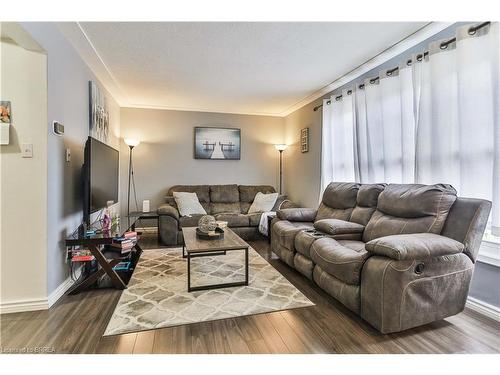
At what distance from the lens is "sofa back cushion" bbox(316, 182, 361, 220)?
3.02 m

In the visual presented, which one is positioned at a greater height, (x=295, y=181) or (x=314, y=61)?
(x=314, y=61)

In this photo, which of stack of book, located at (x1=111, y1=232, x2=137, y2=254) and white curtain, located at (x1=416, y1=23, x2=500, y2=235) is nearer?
white curtain, located at (x1=416, y1=23, x2=500, y2=235)

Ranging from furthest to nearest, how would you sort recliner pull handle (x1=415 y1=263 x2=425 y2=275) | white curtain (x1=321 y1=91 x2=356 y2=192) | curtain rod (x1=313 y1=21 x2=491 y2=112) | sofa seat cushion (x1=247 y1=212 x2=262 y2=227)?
sofa seat cushion (x1=247 y1=212 x2=262 y2=227)
white curtain (x1=321 y1=91 x2=356 y2=192)
curtain rod (x1=313 y1=21 x2=491 y2=112)
recliner pull handle (x1=415 y1=263 x2=425 y2=275)

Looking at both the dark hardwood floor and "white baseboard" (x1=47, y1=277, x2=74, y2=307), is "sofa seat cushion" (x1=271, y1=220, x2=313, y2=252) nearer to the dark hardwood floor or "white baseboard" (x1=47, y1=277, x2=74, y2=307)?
the dark hardwood floor

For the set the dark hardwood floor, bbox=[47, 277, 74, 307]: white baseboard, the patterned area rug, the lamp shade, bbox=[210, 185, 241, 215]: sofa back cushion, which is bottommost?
the dark hardwood floor

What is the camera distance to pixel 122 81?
143 inches

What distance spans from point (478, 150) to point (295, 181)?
10.5 ft

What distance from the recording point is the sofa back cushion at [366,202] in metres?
2.71

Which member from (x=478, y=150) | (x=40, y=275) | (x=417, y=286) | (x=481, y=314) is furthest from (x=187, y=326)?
(x=478, y=150)

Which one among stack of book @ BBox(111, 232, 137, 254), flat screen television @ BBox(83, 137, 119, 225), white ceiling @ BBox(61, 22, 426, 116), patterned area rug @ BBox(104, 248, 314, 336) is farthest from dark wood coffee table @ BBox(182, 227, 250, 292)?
white ceiling @ BBox(61, 22, 426, 116)

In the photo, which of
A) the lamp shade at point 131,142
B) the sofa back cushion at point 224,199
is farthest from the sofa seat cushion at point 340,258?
the lamp shade at point 131,142

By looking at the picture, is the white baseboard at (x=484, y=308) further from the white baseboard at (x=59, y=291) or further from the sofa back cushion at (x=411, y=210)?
the white baseboard at (x=59, y=291)

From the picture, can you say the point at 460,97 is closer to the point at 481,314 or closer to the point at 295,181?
the point at 481,314

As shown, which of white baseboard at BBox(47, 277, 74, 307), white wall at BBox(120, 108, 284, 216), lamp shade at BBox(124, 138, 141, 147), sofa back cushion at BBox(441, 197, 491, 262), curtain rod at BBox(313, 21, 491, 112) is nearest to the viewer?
sofa back cushion at BBox(441, 197, 491, 262)
